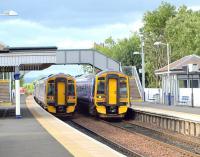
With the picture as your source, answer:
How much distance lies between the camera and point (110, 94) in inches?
1293

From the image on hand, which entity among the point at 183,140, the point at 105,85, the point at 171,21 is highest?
the point at 171,21

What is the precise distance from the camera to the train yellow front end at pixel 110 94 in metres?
32.8

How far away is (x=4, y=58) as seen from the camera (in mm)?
29922

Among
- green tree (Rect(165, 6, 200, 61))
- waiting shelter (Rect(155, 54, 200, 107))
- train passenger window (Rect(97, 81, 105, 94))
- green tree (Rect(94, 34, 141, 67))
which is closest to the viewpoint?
train passenger window (Rect(97, 81, 105, 94))

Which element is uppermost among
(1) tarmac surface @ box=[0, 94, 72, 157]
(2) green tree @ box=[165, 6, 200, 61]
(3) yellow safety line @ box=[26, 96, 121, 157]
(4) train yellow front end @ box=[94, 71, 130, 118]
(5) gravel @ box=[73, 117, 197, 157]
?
(2) green tree @ box=[165, 6, 200, 61]

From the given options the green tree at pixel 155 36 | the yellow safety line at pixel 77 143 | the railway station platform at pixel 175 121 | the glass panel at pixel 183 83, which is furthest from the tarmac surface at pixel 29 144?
the green tree at pixel 155 36

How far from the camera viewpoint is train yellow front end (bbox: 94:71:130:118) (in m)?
32.8

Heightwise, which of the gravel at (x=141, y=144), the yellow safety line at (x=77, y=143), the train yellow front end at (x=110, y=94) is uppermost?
the train yellow front end at (x=110, y=94)

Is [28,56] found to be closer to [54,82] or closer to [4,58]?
[4,58]

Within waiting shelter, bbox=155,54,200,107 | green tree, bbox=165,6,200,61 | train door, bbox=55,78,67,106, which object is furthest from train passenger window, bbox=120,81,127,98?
green tree, bbox=165,6,200,61

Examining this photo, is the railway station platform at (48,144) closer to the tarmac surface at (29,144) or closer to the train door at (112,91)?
the tarmac surface at (29,144)

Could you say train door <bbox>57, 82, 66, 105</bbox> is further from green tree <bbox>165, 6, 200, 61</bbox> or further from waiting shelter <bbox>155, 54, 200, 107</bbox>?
green tree <bbox>165, 6, 200, 61</bbox>

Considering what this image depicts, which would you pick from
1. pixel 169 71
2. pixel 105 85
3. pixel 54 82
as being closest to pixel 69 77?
pixel 54 82

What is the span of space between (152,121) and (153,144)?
10.7 m
